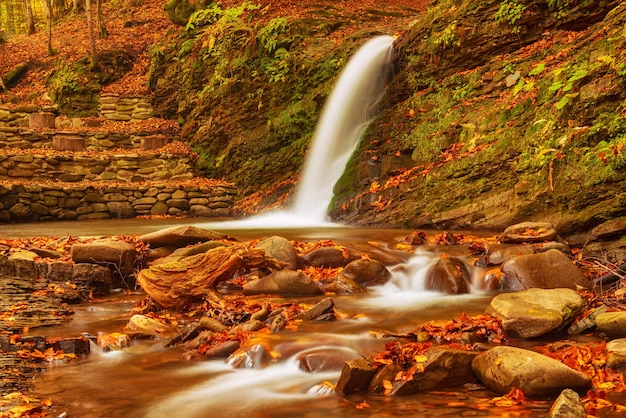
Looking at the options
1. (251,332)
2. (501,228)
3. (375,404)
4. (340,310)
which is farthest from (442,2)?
(375,404)

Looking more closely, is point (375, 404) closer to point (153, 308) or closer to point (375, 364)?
point (375, 364)

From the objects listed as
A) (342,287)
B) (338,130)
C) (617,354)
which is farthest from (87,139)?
(617,354)

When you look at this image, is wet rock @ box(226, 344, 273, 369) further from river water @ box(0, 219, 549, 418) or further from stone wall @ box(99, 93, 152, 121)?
stone wall @ box(99, 93, 152, 121)

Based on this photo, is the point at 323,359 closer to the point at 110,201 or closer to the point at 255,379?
the point at 255,379

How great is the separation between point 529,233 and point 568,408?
199 inches

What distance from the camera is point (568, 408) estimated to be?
314 centimetres

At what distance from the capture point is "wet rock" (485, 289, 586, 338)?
4.79 meters

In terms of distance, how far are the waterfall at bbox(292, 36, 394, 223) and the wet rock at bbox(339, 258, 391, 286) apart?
605 cm

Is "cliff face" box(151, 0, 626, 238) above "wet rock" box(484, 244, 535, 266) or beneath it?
above

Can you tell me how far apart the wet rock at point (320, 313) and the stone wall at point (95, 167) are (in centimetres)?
1286

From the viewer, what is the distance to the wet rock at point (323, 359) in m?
4.45

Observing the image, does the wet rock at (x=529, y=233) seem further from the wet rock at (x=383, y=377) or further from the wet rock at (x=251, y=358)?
the wet rock at (x=251, y=358)

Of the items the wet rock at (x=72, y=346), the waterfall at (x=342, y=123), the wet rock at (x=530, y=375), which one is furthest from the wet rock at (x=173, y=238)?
the wet rock at (x=530, y=375)

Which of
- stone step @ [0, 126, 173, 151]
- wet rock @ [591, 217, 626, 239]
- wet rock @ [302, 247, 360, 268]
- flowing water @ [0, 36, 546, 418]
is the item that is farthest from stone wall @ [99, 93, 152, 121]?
wet rock @ [591, 217, 626, 239]
